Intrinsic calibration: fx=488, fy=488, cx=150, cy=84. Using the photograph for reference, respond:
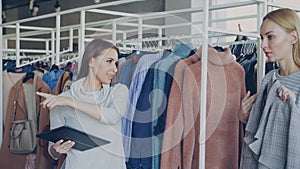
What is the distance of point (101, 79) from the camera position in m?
2.00

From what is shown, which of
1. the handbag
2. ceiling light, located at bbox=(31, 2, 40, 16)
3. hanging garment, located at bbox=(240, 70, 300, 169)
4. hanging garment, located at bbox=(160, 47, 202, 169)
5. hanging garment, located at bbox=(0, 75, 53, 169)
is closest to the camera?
hanging garment, located at bbox=(240, 70, 300, 169)

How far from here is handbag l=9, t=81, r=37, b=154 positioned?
2.79m

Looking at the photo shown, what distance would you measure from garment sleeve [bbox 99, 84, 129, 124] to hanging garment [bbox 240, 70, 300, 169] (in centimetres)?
52

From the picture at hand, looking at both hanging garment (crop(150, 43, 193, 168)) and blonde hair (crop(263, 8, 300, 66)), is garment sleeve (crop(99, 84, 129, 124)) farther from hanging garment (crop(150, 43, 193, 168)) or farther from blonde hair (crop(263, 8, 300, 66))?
blonde hair (crop(263, 8, 300, 66))

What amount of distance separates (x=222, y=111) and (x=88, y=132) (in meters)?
0.58

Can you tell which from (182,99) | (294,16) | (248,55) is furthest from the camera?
(248,55)

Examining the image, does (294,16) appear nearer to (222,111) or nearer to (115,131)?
(222,111)

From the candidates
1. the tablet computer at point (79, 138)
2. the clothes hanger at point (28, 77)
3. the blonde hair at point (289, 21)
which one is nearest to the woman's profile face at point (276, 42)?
the blonde hair at point (289, 21)

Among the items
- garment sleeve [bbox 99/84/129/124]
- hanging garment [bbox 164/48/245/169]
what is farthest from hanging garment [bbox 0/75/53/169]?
hanging garment [bbox 164/48/245/169]

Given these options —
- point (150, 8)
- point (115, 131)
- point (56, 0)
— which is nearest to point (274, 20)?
point (115, 131)

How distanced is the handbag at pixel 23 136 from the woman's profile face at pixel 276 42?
152 cm

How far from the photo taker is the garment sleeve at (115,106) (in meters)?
2.00

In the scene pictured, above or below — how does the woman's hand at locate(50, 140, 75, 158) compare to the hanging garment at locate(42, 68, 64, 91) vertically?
below

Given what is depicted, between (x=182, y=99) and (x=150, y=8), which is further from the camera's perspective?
(x=150, y=8)
